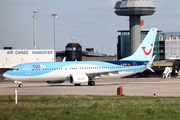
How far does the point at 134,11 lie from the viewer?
112938mm

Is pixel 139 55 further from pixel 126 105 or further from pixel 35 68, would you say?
pixel 126 105

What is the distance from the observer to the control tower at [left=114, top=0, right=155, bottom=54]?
371 ft

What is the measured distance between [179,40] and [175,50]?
4995mm

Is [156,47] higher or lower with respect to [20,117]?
higher

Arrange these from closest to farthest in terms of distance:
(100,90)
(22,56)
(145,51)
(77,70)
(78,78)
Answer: (100,90), (78,78), (77,70), (145,51), (22,56)

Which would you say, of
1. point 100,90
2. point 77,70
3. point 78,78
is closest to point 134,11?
point 77,70

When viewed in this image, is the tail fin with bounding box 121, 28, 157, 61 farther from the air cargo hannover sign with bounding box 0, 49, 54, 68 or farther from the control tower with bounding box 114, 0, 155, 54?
the control tower with bounding box 114, 0, 155, 54

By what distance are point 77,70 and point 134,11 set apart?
66.9 m

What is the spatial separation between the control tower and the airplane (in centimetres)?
5852

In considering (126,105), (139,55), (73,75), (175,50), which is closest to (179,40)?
(175,50)

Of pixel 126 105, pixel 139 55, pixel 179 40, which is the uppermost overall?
pixel 179 40

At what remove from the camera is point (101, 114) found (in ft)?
59.4

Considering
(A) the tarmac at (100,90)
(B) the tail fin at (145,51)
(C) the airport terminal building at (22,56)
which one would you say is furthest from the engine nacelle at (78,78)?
(C) the airport terminal building at (22,56)

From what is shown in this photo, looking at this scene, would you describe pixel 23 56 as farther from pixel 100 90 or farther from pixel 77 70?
pixel 100 90
